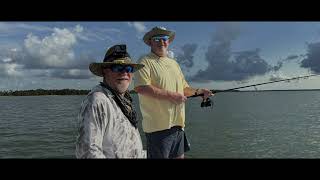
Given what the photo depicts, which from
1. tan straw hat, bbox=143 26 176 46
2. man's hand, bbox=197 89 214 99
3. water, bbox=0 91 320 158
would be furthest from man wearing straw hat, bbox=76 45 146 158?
water, bbox=0 91 320 158

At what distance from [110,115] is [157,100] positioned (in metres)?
1.36

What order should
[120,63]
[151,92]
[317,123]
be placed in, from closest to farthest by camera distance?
[120,63]
[151,92]
[317,123]

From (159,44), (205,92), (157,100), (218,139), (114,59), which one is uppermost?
(159,44)

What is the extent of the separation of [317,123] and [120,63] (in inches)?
1000

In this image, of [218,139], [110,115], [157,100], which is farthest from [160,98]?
[218,139]

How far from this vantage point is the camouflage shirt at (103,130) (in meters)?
2.16

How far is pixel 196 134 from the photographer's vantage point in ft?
62.1

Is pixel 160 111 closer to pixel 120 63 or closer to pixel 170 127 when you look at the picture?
pixel 170 127

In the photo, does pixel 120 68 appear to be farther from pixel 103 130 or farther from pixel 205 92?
pixel 205 92

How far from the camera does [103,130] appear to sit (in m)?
2.26

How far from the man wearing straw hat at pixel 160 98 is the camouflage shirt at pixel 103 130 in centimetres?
110

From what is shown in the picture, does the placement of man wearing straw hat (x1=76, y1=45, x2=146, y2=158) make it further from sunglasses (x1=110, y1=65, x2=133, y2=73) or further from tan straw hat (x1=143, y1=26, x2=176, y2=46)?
tan straw hat (x1=143, y1=26, x2=176, y2=46)
